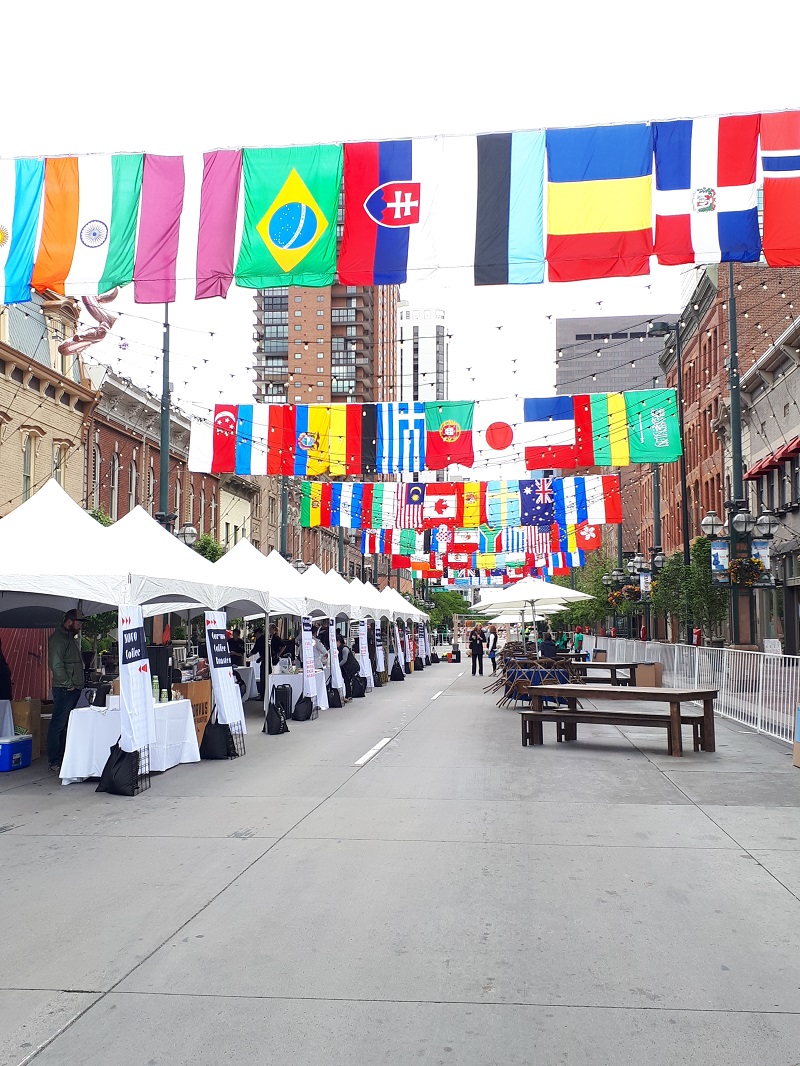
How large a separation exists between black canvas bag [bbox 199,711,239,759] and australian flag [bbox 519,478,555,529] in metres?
22.7

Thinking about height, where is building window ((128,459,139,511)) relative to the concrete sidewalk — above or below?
above

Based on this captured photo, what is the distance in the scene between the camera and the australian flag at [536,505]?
3625 centimetres

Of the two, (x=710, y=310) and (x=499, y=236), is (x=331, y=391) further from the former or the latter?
(x=499, y=236)

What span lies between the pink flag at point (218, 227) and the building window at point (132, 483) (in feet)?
81.3

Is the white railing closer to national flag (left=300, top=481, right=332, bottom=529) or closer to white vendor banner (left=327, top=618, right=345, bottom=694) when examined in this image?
white vendor banner (left=327, top=618, right=345, bottom=694)

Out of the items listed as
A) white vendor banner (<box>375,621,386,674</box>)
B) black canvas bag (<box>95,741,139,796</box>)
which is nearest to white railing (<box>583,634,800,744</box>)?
white vendor banner (<box>375,621,386,674</box>)

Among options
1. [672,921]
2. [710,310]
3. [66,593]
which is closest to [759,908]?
[672,921]

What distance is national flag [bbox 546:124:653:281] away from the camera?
14.1m

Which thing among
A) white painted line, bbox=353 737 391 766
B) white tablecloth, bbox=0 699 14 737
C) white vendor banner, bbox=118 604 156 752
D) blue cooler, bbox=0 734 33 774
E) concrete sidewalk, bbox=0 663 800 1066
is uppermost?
white vendor banner, bbox=118 604 156 752

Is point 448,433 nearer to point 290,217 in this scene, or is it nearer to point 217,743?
point 290,217

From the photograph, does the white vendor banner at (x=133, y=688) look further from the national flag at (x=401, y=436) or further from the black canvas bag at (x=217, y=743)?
the national flag at (x=401, y=436)

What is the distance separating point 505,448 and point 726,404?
1988 cm

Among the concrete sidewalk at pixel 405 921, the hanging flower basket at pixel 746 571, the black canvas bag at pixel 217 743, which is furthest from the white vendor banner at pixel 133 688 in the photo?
the hanging flower basket at pixel 746 571

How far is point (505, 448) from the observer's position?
2817 cm
